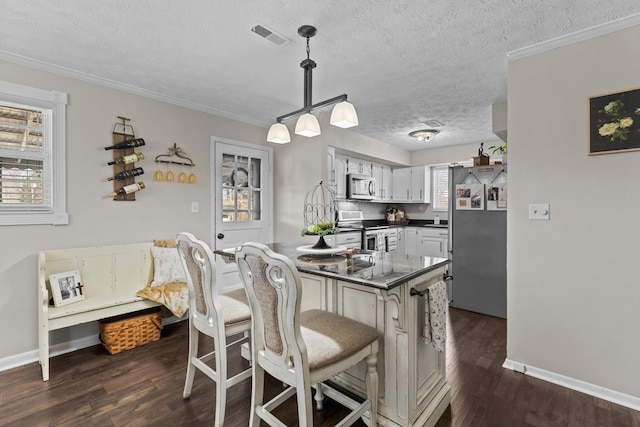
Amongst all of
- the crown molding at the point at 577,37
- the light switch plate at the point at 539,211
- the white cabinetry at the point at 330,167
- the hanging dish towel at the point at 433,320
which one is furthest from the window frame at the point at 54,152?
the light switch plate at the point at 539,211

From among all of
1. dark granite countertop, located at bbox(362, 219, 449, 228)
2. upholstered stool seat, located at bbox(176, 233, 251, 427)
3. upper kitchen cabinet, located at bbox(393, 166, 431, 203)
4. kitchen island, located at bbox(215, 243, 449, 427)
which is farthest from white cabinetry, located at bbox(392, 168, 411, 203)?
upholstered stool seat, located at bbox(176, 233, 251, 427)

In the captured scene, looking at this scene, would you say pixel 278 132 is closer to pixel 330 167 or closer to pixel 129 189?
pixel 129 189

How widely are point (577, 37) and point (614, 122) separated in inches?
24.7

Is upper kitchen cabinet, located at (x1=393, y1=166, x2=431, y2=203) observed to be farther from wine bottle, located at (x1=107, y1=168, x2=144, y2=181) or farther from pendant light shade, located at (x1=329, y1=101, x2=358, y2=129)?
wine bottle, located at (x1=107, y1=168, x2=144, y2=181)

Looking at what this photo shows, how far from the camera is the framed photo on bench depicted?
98.7 inches

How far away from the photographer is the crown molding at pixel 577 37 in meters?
1.92

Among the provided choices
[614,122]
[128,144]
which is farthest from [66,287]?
[614,122]

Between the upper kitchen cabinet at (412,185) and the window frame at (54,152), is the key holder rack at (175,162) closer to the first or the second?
the window frame at (54,152)

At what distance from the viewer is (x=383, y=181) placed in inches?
233

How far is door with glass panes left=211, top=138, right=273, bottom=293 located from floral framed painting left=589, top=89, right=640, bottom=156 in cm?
342

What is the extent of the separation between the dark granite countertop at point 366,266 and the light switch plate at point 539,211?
3.22 ft

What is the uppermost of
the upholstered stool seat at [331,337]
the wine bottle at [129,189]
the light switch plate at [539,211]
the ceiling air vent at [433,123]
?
the ceiling air vent at [433,123]

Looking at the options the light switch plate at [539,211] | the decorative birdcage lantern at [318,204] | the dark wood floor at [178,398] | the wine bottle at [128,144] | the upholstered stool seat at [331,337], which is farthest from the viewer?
the decorative birdcage lantern at [318,204]

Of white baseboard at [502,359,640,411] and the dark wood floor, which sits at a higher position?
white baseboard at [502,359,640,411]
